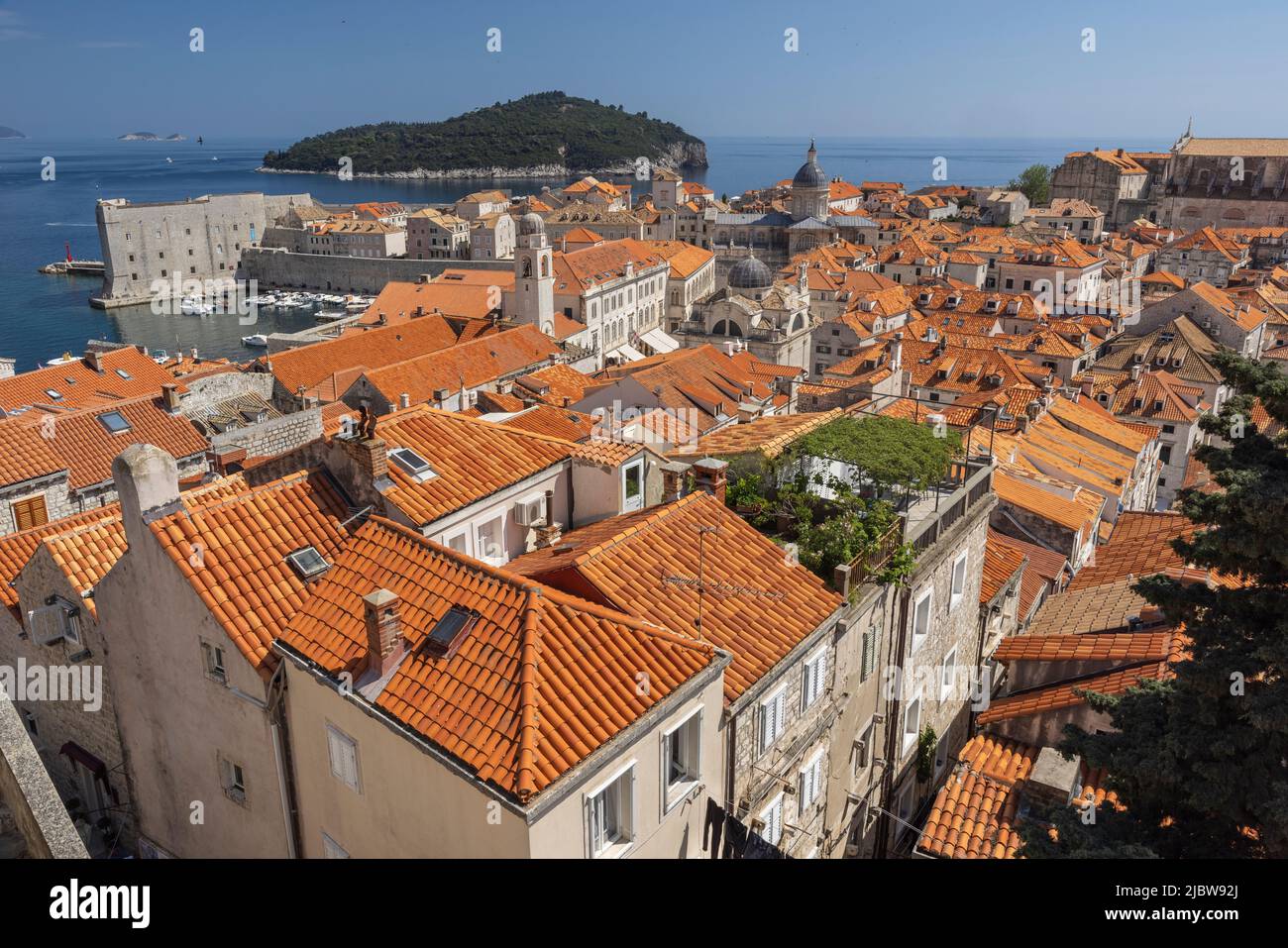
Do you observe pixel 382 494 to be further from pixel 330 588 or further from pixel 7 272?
pixel 7 272

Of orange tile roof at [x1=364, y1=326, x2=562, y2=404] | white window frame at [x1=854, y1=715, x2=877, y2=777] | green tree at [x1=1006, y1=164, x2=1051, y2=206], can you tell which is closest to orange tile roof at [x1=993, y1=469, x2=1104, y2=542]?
white window frame at [x1=854, y1=715, x2=877, y2=777]

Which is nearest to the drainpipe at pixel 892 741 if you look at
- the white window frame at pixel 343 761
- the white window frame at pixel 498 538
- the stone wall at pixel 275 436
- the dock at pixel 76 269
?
the white window frame at pixel 498 538

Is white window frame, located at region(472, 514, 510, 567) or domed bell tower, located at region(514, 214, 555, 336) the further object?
domed bell tower, located at region(514, 214, 555, 336)

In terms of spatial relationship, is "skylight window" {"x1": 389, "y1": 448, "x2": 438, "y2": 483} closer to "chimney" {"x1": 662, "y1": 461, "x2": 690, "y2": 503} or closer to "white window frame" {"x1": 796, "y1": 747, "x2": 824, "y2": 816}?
"chimney" {"x1": 662, "y1": 461, "x2": 690, "y2": 503}

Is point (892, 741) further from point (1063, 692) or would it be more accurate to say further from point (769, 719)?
point (769, 719)
